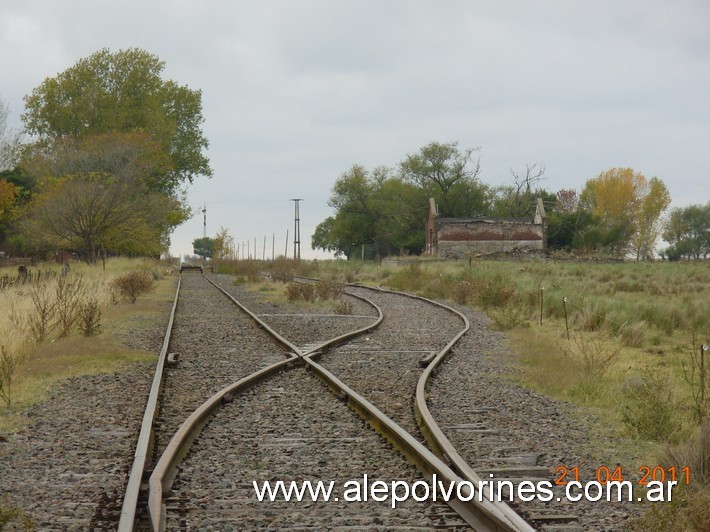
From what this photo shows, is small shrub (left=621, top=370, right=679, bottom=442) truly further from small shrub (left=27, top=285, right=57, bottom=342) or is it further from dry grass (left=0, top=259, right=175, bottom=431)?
small shrub (left=27, top=285, right=57, bottom=342)

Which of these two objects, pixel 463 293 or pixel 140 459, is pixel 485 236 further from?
pixel 140 459

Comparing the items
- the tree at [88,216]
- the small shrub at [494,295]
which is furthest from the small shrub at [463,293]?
the tree at [88,216]

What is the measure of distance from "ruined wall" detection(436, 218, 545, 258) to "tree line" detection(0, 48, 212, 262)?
71.6 ft

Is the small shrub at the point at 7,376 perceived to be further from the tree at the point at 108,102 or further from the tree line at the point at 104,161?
the tree at the point at 108,102

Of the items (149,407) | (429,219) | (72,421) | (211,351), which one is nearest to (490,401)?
(149,407)

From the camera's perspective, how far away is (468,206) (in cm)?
10475

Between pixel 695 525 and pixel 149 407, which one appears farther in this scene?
pixel 149 407

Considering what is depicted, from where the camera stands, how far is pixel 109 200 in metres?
48.4

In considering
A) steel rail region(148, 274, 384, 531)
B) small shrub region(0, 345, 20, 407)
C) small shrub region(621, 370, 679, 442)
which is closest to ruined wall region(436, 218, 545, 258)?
steel rail region(148, 274, 384, 531)

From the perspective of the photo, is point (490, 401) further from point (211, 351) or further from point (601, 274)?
point (601, 274)

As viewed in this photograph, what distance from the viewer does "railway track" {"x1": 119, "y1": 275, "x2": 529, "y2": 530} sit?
5.98 m

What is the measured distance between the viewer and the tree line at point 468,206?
97500mm

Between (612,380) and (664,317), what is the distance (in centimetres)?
1033

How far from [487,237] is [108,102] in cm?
3305
